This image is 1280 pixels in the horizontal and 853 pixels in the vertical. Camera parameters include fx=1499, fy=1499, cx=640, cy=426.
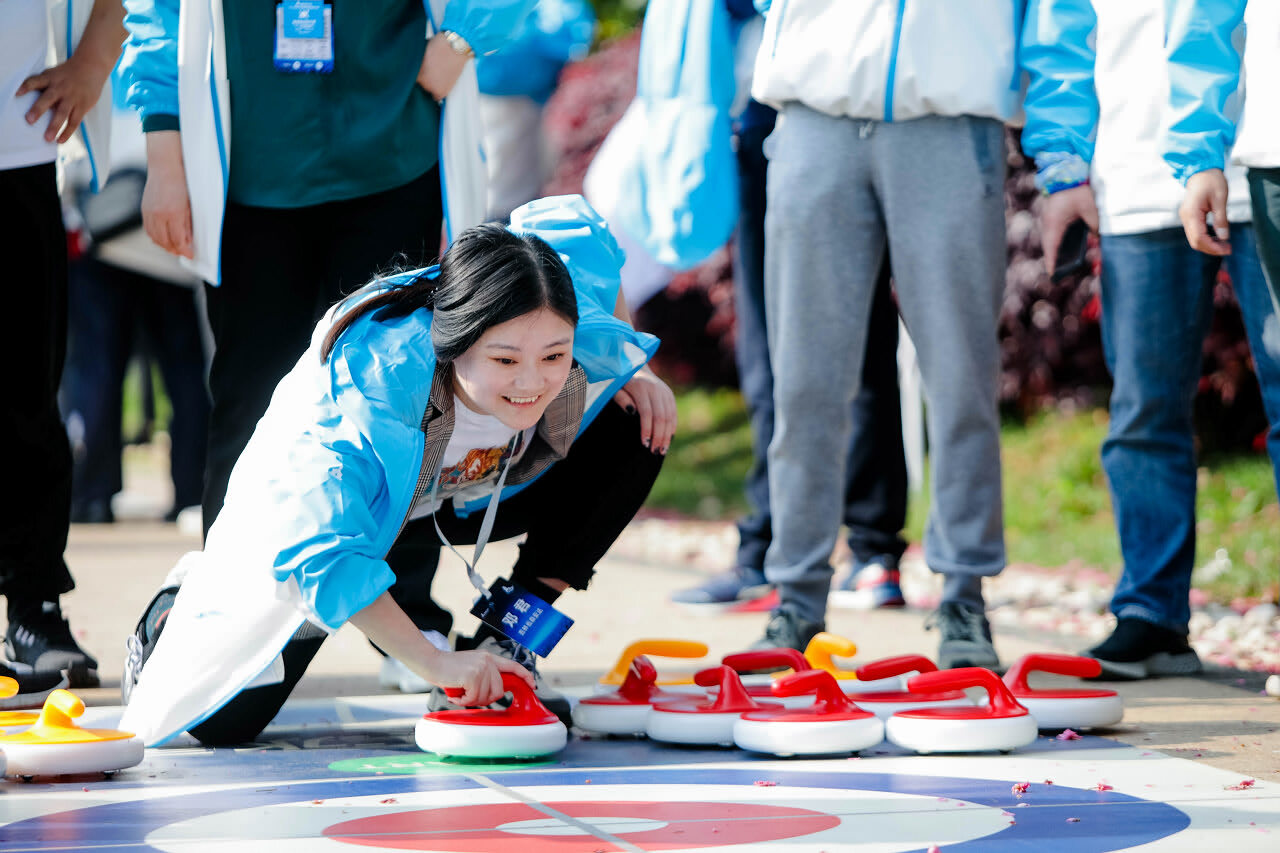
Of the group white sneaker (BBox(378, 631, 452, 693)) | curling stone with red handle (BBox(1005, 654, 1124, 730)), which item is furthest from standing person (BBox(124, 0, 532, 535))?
curling stone with red handle (BBox(1005, 654, 1124, 730))

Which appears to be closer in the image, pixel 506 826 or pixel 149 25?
pixel 506 826

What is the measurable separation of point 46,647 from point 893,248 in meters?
1.94

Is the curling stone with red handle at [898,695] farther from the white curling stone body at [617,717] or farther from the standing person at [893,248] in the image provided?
the white curling stone body at [617,717]

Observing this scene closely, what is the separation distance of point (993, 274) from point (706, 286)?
21.2 feet

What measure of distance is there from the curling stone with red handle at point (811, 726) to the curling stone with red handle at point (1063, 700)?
11.5 inches

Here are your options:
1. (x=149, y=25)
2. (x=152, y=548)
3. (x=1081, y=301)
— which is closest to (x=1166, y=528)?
(x=149, y=25)

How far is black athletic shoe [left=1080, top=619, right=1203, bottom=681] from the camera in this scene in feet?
10.5

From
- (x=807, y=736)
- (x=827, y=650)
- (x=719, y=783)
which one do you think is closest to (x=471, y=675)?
(x=719, y=783)

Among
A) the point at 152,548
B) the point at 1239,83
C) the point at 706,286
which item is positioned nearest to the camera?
the point at 1239,83

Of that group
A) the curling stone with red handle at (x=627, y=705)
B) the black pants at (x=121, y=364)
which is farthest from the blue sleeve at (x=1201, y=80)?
the black pants at (x=121, y=364)

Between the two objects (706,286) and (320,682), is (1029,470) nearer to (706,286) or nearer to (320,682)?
(706,286)

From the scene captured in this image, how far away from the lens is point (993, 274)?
3.15 m

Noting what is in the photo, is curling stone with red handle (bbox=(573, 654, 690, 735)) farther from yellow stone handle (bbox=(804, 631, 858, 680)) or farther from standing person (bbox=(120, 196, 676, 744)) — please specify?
yellow stone handle (bbox=(804, 631, 858, 680))

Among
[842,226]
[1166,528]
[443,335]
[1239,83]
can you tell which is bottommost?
[1166,528]
